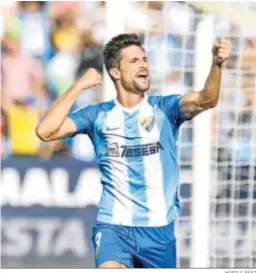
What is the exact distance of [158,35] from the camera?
23.7 ft

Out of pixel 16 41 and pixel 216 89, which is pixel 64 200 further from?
pixel 216 89

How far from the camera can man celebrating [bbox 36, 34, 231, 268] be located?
17.3ft

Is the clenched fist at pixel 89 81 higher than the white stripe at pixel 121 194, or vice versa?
the clenched fist at pixel 89 81

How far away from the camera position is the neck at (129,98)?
17.7ft

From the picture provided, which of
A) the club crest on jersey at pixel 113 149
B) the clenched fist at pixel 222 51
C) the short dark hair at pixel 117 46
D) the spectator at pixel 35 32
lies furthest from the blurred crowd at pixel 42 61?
the clenched fist at pixel 222 51

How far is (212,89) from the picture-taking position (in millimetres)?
5074

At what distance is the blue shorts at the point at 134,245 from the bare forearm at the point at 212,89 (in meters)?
0.70

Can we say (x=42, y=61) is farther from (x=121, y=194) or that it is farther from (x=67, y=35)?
(x=121, y=194)

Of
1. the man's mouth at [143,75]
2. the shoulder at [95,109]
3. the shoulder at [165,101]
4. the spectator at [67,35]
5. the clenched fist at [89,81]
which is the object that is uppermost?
the spectator at [67,35]

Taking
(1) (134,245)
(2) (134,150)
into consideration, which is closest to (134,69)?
(2) (134,150)

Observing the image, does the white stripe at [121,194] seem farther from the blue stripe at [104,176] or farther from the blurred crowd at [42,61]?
the blurred crowd at [42,61]

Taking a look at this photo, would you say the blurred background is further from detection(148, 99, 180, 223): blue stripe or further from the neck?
detection(148, 99, 180, 223): blue stripe

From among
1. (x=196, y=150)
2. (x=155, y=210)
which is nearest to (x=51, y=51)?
(x=196, y=150)

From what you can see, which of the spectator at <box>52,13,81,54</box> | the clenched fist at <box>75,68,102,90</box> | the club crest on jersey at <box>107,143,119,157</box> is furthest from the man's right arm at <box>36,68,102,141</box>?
the spectator at <box>52,13,81,54</box>
